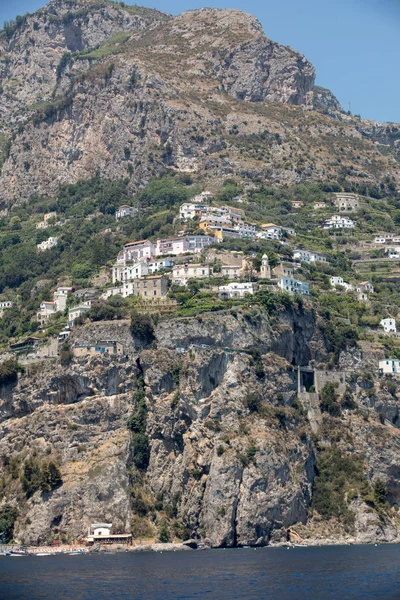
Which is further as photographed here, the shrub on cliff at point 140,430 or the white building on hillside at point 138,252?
the white building on hillside at point 138,252

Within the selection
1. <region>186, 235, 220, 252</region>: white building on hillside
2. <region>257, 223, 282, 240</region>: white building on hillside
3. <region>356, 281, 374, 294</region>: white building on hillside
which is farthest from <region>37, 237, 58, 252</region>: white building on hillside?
<region>356, 281, 374, 294</region>: white building on hillside

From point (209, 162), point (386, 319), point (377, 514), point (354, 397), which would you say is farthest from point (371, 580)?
point (209, 162)

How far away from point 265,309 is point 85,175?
63.5 m

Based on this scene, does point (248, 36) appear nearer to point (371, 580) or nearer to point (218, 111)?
point (218, 111)

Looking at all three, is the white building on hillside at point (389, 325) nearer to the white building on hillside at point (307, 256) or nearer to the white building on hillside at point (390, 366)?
the white building on hillside at point (390, 366)

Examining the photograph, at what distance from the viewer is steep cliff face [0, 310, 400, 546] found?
8662 cm

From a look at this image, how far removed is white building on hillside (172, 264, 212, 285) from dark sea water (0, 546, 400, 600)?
34030mm

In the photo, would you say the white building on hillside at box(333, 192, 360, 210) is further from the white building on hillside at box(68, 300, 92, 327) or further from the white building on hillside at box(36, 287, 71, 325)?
the white building on hillside at box(68, 300, 92, 327)

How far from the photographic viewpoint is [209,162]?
5915 inches

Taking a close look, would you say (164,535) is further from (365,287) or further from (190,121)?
(190,121)

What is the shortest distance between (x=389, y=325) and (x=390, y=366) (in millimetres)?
9841

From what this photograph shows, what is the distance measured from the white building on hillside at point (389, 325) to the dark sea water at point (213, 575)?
3114 cm

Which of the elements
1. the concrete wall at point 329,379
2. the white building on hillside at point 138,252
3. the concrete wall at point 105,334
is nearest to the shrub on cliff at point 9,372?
the concrete wall at point 105,334

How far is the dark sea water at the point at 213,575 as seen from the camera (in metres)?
58.3
